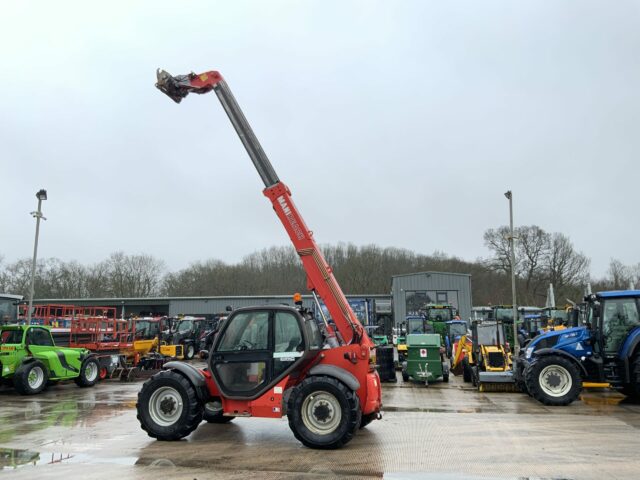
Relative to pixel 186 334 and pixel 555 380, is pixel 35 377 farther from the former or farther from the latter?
pixel 186 334

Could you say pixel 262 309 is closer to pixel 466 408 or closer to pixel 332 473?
pixel 332 473

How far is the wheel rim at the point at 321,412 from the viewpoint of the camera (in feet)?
22.1

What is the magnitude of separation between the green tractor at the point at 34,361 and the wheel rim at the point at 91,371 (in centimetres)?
10

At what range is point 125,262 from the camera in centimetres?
7156

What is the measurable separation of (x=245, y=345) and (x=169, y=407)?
1.38 metres

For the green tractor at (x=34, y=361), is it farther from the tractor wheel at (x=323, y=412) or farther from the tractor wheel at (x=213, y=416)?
the tractor wheel at (x=323, y=412)

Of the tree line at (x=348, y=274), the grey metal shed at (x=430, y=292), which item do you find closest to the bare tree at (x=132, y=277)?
the tree line at (x=348, y=274)

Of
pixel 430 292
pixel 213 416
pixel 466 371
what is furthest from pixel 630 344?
pixel 430 292

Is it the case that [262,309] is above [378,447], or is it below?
above

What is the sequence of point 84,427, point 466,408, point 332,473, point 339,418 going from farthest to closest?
1. point 466,408
2. point 84,427
3. point 339,418
4. point 332,473

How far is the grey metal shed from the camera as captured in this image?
37.6m

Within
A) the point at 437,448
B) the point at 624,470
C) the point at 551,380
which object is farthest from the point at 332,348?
the point at 551,380

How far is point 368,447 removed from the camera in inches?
273

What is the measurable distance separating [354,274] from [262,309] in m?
61.6
